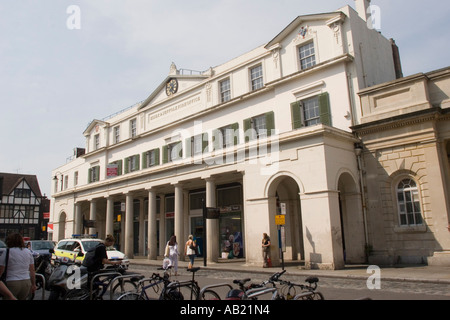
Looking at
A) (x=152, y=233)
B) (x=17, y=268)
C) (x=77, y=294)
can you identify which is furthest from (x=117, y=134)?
(x=17, y=268)

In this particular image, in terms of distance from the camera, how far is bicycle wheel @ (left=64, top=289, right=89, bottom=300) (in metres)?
8.02

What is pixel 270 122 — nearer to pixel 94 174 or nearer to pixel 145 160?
pixel 145 160

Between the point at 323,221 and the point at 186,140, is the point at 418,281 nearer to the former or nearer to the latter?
the point at 323,221

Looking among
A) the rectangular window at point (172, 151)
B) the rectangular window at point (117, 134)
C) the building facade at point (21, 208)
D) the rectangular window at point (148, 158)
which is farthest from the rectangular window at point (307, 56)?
the building facade at point (21, 208)

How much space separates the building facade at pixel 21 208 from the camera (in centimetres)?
5703

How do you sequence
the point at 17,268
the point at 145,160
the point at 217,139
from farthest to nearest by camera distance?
the point at 145,160
the point at 217,139
the point at 17,268

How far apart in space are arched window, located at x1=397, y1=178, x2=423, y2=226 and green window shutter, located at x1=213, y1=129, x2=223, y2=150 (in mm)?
11721

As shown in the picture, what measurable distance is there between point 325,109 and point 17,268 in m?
17.1

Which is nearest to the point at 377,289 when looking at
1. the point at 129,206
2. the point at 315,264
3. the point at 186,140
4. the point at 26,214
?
the point at 315,264

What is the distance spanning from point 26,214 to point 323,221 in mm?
56184

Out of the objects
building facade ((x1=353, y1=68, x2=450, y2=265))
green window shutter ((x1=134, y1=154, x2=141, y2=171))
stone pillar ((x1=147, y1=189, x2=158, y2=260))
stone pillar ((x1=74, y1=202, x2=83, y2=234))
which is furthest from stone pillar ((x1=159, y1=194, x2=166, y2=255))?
building facade ((x1=353, y1=68, x2=450, y2=265))

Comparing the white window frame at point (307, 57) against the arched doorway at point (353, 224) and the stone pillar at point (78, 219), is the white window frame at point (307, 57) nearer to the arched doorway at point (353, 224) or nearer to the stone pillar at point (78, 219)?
the arched doorway at point (353, 224)

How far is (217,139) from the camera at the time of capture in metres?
26.0

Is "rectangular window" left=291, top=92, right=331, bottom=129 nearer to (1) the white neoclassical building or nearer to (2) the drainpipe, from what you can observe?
(1) the white neoclassical building
